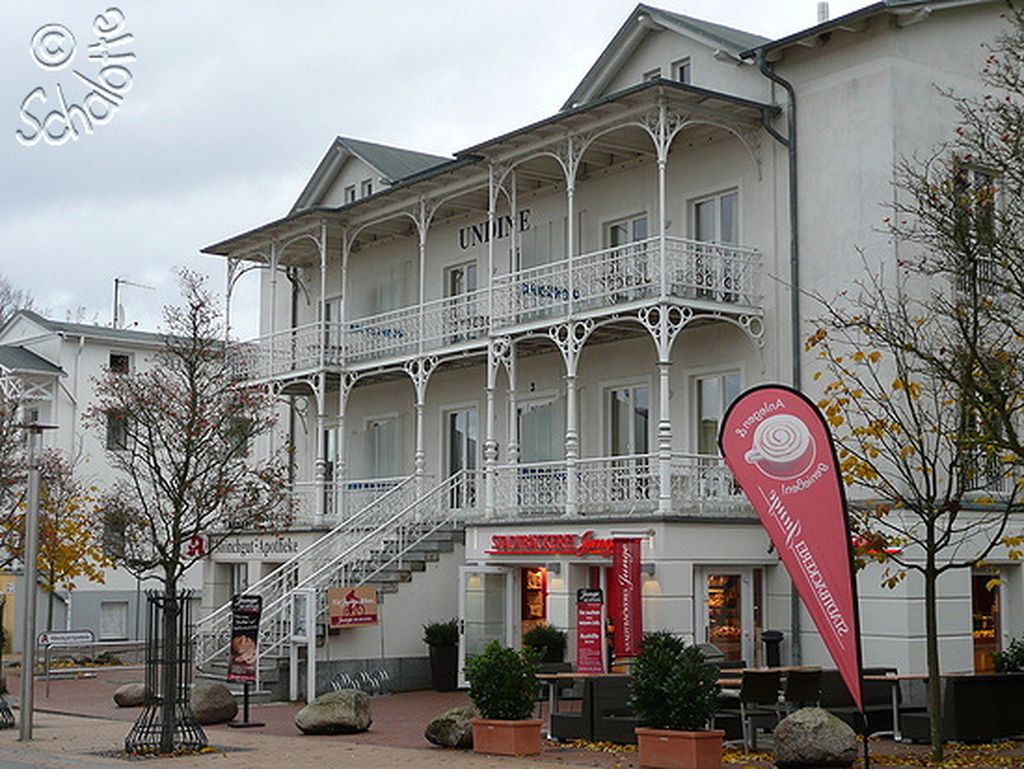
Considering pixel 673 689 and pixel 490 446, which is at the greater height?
pixel 490 446

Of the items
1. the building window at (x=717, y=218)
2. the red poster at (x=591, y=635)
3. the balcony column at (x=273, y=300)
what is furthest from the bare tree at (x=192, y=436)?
the building window at (x=717, y=218)

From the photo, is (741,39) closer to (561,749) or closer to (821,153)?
(821,153)

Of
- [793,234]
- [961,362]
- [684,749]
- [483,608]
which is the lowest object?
[684,749]

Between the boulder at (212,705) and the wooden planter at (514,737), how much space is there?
20.3 feet

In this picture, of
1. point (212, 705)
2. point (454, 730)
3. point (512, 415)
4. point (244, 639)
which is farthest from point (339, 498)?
point (454, 730)

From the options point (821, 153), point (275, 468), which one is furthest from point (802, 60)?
point (275, 468)

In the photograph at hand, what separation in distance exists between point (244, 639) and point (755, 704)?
8395 millimetres

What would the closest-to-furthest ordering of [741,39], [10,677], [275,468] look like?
1. [741,39]
2. [275,468]
3. [10,677]

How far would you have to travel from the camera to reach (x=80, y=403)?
1821 inches

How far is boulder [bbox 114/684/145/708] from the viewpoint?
82.7ft

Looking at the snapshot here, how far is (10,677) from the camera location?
3288cm

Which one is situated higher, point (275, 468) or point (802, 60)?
point (802, 60)

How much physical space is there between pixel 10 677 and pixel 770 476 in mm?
23130

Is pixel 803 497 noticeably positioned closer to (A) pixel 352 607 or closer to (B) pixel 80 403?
(A) pixel 352 607
